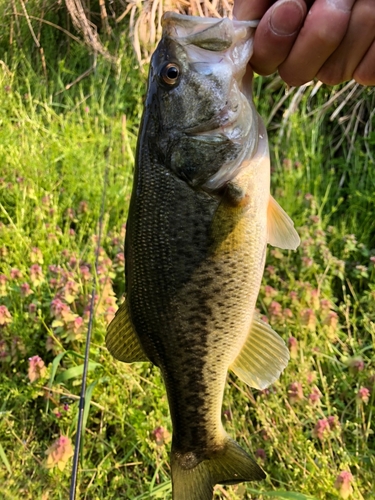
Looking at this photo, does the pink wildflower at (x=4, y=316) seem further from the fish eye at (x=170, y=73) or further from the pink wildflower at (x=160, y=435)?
the fish eye at (x=170, y=73)

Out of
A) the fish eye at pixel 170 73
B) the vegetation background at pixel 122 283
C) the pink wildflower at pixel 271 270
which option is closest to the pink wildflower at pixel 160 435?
the vegetation background at pixel 122 283

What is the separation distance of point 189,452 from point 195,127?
38.7 inches

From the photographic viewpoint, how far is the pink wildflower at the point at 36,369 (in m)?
2.36

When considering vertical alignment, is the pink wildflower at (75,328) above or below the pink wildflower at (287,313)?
below

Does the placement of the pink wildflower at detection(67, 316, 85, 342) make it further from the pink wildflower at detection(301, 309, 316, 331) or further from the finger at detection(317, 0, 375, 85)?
the finger at detection(317, 0, 375, 85)

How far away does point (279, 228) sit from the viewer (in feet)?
4.91

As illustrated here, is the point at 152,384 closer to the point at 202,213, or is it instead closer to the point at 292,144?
the point at 202,213

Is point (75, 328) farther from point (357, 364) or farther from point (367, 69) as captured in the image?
point (367, 69)

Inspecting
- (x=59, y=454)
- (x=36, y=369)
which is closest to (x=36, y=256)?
(x=36, y=369)

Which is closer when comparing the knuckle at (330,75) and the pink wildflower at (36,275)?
the knuckle at (330,75)

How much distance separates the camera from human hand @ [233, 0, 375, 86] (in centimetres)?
128

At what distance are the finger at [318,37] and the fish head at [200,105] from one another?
132mm

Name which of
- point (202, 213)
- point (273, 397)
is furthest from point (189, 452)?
point (273, 397)

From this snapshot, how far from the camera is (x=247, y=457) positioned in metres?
1.50
